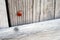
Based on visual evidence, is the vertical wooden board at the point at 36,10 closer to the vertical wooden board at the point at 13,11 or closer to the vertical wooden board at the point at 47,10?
the vertical wooden board at the point at 47,10

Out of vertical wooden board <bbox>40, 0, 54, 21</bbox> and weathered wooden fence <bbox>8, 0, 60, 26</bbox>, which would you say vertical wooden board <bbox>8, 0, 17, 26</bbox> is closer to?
weathered wooden fence <bbox>8, 0, 60, 26</bbox>

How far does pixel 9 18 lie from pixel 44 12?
32cm

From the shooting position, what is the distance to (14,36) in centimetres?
94

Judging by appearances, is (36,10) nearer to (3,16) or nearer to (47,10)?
(47,10)

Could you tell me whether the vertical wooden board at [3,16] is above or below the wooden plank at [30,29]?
above

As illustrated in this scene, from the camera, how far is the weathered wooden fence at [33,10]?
0.97 m

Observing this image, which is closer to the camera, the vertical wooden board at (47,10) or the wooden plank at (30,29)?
the wooden plank at (30,29)

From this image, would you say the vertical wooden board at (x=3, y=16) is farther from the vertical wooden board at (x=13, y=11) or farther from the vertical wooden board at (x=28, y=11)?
the vertical wooden board at (x=28, y=11)

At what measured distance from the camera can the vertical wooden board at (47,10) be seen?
107cm

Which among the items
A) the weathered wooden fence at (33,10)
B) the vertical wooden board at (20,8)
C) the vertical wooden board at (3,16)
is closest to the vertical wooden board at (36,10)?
the weathered wooden fence at (33,10)

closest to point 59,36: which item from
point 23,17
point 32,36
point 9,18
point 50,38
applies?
point 50,38

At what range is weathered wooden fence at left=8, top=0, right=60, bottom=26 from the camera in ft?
3.18

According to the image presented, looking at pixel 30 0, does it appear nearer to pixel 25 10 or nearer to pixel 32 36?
pixel 25 10

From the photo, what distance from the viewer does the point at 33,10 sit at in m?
1.04
